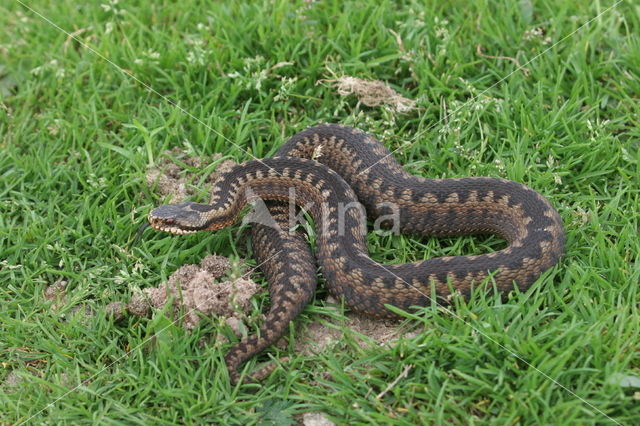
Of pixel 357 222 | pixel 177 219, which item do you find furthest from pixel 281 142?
pixel 177 219

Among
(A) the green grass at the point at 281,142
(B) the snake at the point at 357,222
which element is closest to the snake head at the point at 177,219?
(B) the snake at the point at 357,222

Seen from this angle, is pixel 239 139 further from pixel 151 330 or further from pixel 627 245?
pixel 627 245

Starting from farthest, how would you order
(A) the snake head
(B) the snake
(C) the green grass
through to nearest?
1. (A) the snake head
2. (B) the snake
3. (C) the green grass

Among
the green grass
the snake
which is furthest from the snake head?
the green grass

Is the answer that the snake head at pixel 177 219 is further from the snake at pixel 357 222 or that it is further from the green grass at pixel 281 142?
the green grass at pixel 281 142

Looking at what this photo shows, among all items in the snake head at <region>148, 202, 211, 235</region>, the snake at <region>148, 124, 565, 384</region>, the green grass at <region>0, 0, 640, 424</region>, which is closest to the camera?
the green grass at <region>0, 0, 640, 424</region>

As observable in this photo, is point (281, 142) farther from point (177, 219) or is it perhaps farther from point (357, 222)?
point (177, 219)

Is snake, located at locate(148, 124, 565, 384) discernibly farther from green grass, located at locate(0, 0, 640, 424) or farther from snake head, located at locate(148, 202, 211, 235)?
green grass, located at locate(0, 0, 640, 424)

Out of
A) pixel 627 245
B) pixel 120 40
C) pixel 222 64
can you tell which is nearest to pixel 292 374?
pixel 627 245
